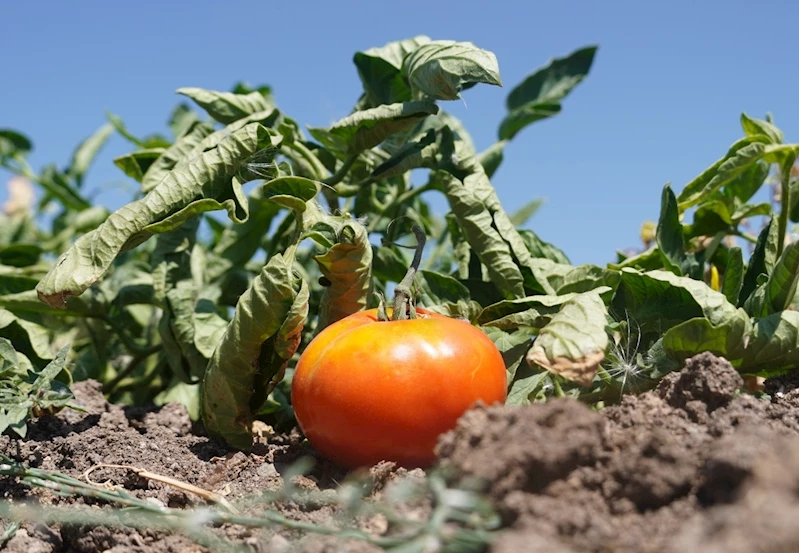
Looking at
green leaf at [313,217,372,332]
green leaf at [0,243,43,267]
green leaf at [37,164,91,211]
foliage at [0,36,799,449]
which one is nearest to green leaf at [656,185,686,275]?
foliage at [0,36,799,449]

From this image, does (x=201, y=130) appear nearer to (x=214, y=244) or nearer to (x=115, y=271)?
(x=115, y=271)

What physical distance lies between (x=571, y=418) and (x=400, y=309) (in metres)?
0.71

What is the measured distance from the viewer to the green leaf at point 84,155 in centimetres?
360

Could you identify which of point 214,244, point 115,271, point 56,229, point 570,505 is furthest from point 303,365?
point 56,229

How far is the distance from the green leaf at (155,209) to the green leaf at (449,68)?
39 cm

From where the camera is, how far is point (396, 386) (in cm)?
149

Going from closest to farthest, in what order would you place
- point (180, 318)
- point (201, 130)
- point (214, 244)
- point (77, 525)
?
point (77, 525), point (180, 318), point (201, 130), point (214, 244)

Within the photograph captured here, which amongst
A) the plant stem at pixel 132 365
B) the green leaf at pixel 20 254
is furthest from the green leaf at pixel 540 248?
A: the green leaf at pixel 20 254

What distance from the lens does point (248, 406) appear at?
1.80m

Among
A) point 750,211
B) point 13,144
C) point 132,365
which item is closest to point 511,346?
point 750,211

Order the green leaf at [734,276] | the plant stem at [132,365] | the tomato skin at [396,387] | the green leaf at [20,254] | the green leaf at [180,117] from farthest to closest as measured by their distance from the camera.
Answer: the green leaf at [180,117] < the green leaf at [20,254] < the plant stem at [132,365] < the green leaf at [734,276] < the tomato skin at [396,387]

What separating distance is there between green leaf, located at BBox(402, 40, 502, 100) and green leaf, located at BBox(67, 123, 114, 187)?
214 centimetres

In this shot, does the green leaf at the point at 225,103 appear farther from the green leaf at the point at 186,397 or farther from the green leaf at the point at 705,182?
the green leaf at the point at 705,182

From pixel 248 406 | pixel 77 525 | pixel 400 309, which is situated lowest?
pixel 77 525
